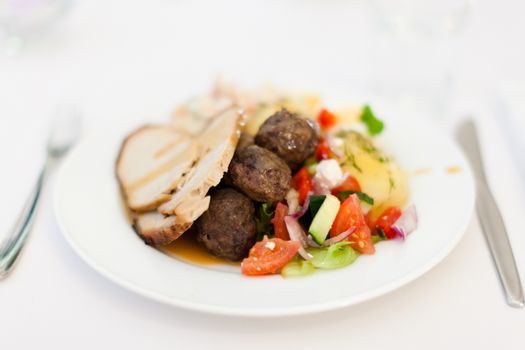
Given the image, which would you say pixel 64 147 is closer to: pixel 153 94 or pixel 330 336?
pixel 153 94

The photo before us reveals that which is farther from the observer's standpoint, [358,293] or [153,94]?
[153,94]

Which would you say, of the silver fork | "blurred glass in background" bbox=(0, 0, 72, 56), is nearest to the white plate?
the silver fork

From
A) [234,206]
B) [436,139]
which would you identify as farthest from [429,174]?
[234,206]

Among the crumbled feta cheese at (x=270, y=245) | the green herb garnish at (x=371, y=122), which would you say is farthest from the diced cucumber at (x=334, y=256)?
the green herb garnish at (x=371, y=122)

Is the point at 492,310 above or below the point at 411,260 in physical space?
below

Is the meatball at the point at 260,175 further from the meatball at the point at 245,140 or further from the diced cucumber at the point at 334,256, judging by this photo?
the diced cucumber at the point at 334,256
